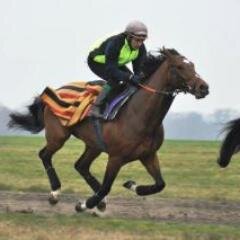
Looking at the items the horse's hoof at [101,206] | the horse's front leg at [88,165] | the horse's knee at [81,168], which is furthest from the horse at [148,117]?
the horse's knee at [81,168]

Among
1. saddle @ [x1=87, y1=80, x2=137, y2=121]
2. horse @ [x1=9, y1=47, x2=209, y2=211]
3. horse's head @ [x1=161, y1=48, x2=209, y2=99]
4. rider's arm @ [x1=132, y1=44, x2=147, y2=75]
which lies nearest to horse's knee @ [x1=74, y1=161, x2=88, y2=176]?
horse @ [x1=9, y1=47, x2=209, y2=211]

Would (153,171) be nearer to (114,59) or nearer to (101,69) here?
(114,59)

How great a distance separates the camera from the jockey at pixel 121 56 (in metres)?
12.2

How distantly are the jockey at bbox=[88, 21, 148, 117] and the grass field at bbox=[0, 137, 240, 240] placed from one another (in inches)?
76.3

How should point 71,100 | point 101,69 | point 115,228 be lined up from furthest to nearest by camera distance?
point 71,100 < point 101,69 < point 115,228

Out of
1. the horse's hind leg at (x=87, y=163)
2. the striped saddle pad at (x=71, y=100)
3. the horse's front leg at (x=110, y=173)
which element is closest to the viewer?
the horse's front leg at (x=110, y=173)

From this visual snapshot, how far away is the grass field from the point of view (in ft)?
35.5

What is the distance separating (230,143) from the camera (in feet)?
44.4

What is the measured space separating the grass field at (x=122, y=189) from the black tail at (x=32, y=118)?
110 inches

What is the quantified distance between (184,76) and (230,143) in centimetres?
232

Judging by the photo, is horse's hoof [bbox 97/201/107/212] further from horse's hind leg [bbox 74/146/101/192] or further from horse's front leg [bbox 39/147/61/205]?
horse's front leg [bbox 39/147/61/205]

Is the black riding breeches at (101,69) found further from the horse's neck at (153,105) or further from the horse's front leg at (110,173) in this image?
the horse's front leg at (110,173)

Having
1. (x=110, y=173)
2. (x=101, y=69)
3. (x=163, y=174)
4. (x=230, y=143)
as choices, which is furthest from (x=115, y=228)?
(x=163, y=174)

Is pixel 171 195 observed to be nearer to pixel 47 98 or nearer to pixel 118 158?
pixel 47 98
